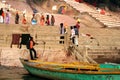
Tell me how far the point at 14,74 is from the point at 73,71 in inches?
195

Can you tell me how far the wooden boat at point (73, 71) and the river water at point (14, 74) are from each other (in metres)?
0.41

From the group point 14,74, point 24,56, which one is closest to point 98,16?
point 24,56

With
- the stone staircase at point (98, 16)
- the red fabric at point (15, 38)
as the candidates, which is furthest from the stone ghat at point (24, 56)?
the stone staircase at point (98, 16)

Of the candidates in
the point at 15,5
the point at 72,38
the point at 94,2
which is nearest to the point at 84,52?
the point at 72,38

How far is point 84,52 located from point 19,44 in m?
4.81

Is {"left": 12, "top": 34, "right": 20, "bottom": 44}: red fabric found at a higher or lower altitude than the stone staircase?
lower

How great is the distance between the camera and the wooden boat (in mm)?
17891

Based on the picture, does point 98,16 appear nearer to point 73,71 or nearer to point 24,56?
point 24,56

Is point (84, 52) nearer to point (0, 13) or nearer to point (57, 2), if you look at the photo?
point (0, 13)

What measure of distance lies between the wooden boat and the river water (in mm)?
414

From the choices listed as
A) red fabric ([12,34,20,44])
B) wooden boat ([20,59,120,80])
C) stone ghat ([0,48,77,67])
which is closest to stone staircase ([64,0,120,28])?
stone ghat ([0,48,77,67])

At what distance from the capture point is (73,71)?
1905cm

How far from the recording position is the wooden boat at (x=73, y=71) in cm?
1789

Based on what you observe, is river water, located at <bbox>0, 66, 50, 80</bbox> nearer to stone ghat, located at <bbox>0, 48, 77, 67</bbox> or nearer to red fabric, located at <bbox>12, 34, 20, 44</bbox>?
stone ghat, located at <bbox>0, 48, 77, 67</bbox>
